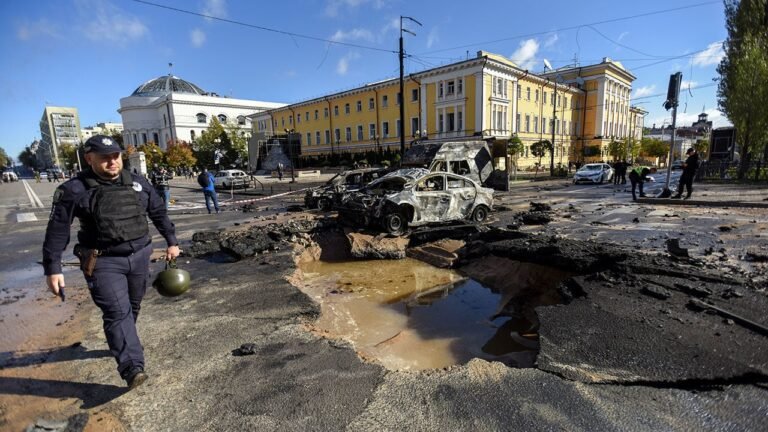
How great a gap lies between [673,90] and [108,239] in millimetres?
15670

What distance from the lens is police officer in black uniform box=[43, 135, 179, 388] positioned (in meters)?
2.80

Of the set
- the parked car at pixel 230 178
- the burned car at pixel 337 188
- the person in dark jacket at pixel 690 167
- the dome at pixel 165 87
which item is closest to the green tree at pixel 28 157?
the dome at pixel 165 87

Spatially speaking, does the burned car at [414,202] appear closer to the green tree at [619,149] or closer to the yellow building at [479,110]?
the yellow building at [479,110]

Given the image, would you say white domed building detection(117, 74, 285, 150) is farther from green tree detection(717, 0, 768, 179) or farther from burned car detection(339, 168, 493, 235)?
burned car detection(339, 168, 493, 235)

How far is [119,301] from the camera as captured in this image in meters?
2.92

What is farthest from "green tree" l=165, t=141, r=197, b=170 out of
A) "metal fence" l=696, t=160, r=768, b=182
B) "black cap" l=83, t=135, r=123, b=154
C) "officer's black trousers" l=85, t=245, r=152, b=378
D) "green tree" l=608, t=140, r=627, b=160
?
"green tree" l=608, t=140, r=627, b=160

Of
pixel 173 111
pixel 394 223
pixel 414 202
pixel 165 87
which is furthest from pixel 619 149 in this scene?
pixel 165 87

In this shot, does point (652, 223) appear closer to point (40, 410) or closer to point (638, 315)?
point (638, 315)

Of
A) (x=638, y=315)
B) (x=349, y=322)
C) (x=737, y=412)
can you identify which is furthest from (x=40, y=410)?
(x=638, y=315)

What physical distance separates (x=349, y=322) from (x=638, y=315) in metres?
3.42

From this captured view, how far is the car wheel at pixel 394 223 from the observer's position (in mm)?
8852

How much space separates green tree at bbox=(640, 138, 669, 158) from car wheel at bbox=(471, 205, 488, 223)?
70102 millimetres

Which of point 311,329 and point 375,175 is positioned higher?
point 375,175

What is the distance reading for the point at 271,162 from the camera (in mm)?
57094
